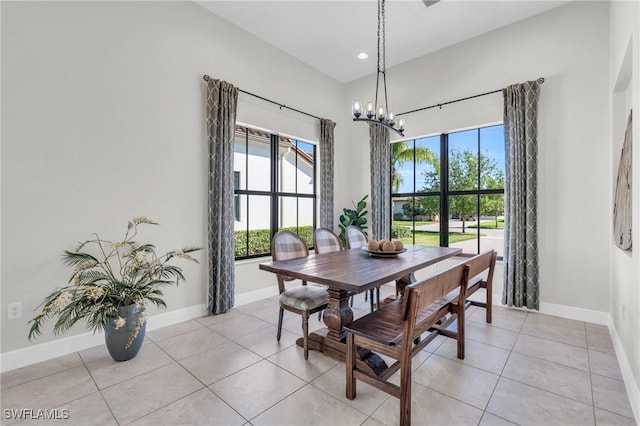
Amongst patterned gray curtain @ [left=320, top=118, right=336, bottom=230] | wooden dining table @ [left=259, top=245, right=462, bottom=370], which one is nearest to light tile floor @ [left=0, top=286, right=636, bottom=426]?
wooden dining table @ [left=259, top=245, right=462, bottom=370]

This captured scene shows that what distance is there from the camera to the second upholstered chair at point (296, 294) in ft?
8.00

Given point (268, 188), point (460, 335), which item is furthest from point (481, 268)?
point (268, 188)

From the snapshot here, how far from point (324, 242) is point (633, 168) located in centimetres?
266

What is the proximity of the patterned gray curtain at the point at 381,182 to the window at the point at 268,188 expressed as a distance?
103 centimetres

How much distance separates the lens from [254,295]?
155 inches

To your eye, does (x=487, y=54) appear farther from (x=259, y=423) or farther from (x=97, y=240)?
(x=97, y=240)

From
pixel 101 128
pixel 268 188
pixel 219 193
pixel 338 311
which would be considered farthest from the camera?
pixel 268 188

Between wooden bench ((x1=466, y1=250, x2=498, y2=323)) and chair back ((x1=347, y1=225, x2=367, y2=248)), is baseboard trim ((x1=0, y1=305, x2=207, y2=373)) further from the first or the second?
wooden bench ((x1=466, y1=250, x2=498, y2=323))

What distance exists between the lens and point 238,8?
3.42 meters

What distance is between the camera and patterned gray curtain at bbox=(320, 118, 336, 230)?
479 centimetres

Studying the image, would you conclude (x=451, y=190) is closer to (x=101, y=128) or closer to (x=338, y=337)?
(x=338, y=337)

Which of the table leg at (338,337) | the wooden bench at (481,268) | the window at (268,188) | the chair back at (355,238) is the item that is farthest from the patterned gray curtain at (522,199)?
the window at (268,188)

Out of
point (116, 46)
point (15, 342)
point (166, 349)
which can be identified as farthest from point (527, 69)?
point (15, 342)

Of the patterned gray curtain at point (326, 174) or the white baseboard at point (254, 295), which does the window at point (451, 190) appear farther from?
the white baseboard at point (254, 295)
